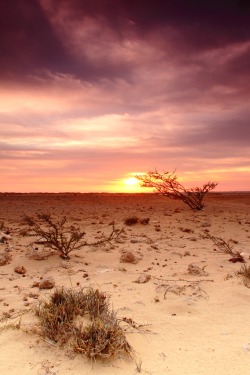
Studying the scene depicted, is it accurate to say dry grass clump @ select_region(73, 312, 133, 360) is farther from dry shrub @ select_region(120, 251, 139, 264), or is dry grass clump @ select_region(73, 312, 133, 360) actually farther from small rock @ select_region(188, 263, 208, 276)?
dry shrub @ select_region(120, 251, 139, 264)

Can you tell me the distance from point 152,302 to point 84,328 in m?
1.35

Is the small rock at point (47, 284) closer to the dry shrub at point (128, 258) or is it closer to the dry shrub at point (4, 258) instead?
the dry shrub at point (4, 258)

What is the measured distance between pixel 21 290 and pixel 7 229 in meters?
4.13

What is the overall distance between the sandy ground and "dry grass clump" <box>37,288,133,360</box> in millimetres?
85

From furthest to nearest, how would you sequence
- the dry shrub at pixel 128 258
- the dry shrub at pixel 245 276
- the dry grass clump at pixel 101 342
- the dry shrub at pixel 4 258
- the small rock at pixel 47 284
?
the dry shrub at pixel 128 258 → the dry shrub at pixel 4 258 → the dry shrub at pixel 245 276 → the small rock at pixel 47 284 → the dry grass clump at pixel 101 342

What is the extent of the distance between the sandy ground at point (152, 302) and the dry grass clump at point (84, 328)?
0.09m

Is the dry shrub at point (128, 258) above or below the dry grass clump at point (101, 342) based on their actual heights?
above

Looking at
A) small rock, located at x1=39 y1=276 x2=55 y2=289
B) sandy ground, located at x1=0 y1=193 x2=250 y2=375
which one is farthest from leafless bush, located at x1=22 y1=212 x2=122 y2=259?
small rock, located at x1=39 y1=276 x2=55 y2=289

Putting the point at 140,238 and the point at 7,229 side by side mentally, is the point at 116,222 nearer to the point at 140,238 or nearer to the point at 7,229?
the point at 140,238

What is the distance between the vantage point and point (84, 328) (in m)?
3.04

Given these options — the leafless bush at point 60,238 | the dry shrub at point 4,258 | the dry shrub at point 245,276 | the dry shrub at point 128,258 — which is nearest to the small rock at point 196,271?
the dry shrub at point 245,276

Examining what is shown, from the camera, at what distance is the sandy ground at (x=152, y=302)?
288 cm

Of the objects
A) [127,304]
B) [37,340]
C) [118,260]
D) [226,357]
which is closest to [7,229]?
[118,260]

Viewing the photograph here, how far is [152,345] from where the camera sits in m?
3.19
